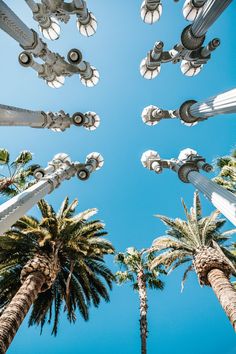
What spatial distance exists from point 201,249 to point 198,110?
27.6 ft

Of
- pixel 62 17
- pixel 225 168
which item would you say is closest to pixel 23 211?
pixel 62 17

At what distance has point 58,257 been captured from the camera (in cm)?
1370

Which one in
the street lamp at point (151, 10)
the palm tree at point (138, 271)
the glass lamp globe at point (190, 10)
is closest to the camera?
the street lamp at point (151, 10)

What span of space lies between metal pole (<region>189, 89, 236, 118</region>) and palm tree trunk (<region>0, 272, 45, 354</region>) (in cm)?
880

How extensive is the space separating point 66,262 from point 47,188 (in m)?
7.62

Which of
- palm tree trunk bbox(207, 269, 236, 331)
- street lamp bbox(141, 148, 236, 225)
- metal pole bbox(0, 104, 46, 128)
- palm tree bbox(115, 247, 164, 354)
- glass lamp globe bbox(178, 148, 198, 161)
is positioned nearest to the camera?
metal pole bbox(0, 104, 46, 128)

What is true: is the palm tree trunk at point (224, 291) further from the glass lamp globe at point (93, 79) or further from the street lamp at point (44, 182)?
the glass lamp globe at point (93, 79)

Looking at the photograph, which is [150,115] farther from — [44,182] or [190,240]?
[190,240]

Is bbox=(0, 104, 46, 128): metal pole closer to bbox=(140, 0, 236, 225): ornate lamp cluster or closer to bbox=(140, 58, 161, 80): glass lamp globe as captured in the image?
bbox=(140, 58, 161, 80): glass lamp globe

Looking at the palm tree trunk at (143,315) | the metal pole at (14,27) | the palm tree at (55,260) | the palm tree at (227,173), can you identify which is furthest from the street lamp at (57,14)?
the palm tree trunk at (143,315)

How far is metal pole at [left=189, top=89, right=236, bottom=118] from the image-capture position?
603 cm

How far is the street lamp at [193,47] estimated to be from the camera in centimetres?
612

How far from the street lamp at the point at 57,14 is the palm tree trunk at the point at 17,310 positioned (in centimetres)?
910

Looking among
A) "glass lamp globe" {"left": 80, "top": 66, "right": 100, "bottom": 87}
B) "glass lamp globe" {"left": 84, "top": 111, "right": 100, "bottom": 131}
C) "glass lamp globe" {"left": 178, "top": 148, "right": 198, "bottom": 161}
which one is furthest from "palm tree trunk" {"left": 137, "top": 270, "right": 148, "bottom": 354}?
"glass lamp globe" {"left": 80, "top": 66, "right": 100, "bottom": 87}
